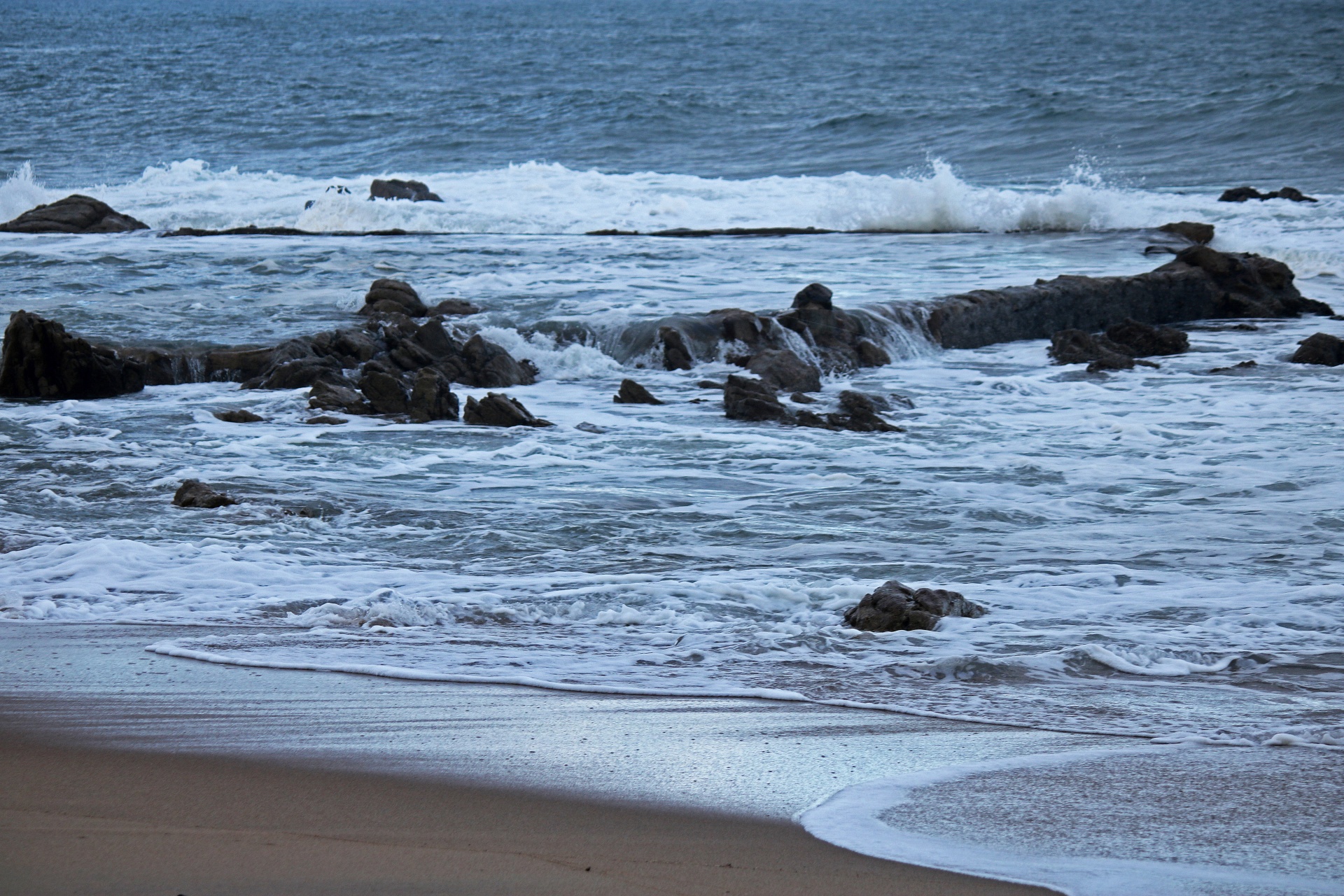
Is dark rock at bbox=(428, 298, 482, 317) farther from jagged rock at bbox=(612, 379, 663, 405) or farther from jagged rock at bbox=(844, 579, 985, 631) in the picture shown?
jagged rock at bbox=(844, 579, 985, 631)

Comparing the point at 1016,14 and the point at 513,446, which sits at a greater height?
the point at 1016,14

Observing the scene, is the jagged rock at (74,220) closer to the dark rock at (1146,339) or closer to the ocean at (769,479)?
the ocean at (769,479)

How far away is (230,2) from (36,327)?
442 ft

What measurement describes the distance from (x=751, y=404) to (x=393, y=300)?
14.9 ft

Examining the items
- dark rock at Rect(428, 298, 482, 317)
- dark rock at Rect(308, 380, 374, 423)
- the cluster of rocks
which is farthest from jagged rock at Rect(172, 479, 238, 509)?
the cluster of rocks

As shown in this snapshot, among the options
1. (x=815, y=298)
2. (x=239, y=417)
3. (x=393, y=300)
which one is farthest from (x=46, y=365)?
(x=815, y=298)

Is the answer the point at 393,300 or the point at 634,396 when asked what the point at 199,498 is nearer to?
the point at 634,396

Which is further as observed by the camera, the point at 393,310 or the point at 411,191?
the point at 411,191

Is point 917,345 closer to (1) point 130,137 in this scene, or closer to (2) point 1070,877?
(2) point 1070,877

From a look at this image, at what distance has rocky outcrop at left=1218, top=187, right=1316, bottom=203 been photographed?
60.5 feet

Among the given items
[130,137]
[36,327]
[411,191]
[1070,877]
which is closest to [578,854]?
[1070,877]

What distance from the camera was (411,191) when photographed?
23312mm

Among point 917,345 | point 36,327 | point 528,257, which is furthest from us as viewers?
point 528,257

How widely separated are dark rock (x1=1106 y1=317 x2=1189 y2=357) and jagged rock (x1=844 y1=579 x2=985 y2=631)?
24.0ft
